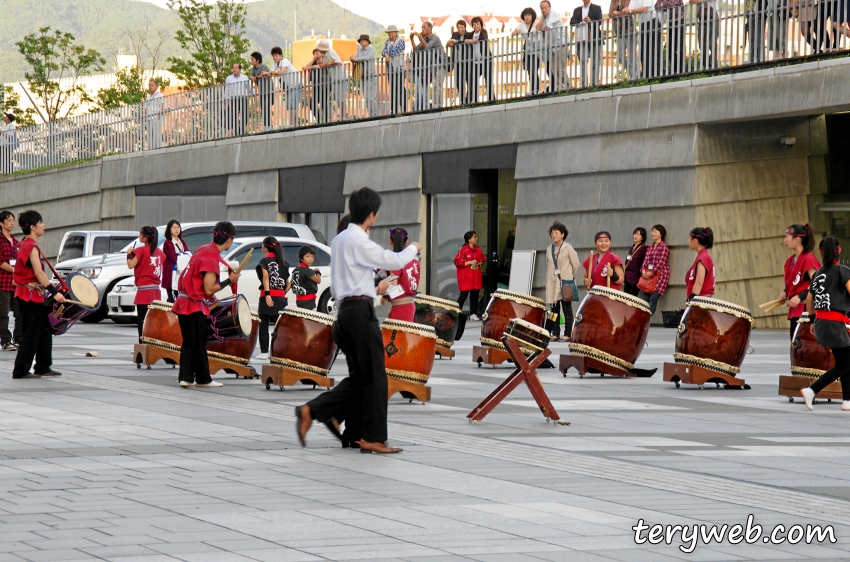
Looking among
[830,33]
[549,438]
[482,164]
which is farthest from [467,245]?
[549,438]

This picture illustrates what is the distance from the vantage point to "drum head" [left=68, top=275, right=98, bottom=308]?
15.2m

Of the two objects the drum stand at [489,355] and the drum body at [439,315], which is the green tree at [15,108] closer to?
the drum body at [439,315]

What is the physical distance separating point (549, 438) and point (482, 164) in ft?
56.2

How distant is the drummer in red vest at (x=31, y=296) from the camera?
14242 millimetres

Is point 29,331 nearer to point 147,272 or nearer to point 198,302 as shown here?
point 198,302

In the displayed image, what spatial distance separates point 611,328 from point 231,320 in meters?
4.18

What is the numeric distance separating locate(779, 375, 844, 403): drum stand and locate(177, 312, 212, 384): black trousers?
5.82 meters

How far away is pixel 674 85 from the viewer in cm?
2275

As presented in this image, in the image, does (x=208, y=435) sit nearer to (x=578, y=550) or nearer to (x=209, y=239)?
(x=578, y=550)

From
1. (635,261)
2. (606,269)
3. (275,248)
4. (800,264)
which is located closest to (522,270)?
(635,261)

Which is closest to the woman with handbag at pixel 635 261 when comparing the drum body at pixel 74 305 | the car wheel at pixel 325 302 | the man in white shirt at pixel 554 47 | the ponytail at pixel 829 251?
the man in white shirt at pixel 554 47

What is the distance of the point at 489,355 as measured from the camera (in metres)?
16.8

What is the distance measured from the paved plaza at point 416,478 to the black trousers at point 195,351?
0.30 metres

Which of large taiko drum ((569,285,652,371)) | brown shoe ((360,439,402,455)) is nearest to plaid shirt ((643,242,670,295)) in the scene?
large taiko drum ((569,285,652,371))
